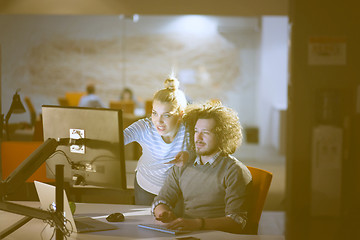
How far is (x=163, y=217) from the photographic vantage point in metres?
2.80

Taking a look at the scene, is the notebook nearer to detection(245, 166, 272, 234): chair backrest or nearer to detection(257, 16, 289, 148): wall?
detection(245, 166, 272, 234): chair backrest

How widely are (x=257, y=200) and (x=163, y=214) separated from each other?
1.79ft

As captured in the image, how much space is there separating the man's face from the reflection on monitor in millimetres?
566

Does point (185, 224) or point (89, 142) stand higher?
point (89, 142)

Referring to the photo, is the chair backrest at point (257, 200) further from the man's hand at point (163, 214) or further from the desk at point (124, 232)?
the man's hand at point (163, 214)

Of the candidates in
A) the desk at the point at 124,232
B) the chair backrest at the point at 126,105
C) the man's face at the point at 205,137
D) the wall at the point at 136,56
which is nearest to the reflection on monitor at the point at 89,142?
the desk at the point at 124,232

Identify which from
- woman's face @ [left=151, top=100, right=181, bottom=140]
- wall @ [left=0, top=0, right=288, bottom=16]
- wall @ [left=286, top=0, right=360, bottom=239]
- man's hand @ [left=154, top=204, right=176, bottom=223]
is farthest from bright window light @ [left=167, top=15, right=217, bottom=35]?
man's hand @ [left=154, top=204, right=176, bottom=223]

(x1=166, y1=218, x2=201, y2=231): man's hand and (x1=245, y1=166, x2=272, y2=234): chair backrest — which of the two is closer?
(x1=166, y1=218, x2=201, y2=231): man's hand

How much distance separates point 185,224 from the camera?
264cm

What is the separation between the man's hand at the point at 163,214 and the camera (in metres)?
2.79

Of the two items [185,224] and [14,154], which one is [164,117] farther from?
[14,154]

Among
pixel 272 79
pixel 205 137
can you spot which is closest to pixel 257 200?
pixel 205 137

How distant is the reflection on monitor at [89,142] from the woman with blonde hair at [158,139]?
668 millimetres

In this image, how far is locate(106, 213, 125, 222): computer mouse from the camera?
2814mm
